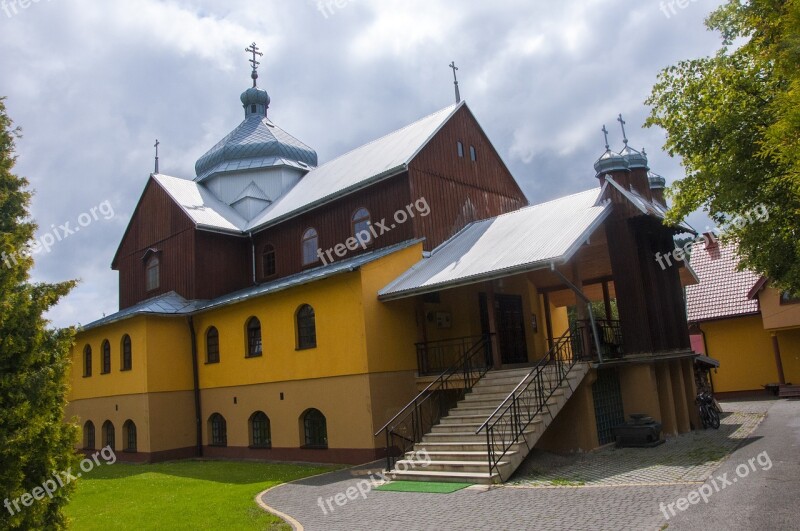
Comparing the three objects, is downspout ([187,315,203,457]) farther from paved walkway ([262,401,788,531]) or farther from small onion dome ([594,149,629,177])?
small onion dome ([594,149,629,177])

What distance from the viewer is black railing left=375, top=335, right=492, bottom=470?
50.1 feet

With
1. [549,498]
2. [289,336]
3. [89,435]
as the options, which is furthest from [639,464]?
[89,435]

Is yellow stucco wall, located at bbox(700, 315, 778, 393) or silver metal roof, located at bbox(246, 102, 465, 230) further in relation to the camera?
yellow stucco wall, located at bbox(700, 315, 778, 393)

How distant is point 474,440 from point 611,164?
28.1 ft

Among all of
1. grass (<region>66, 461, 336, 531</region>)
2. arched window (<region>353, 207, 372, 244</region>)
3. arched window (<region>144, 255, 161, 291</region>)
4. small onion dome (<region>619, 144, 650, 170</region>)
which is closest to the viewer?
grass (<region>66, 461, 336, 531</region>)

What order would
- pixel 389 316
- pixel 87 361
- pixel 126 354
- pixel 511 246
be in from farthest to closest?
pixel 87 361, pixel 126 354, pixel 389 316, pixel 511 246

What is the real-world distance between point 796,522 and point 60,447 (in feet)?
30.7

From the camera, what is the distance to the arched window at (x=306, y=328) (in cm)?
1717

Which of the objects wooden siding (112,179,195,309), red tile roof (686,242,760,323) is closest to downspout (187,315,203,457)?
wooden siding (112,179,195,309)

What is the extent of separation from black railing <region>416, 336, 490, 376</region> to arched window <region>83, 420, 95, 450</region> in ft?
46.6

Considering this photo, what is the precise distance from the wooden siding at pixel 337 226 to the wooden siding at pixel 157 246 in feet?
8.29

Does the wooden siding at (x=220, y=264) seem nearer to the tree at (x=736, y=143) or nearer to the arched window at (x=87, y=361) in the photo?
the arched window at (x=87, y=361)

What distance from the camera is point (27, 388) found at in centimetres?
836

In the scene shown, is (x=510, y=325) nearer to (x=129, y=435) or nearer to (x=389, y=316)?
(x=389, y=316)
